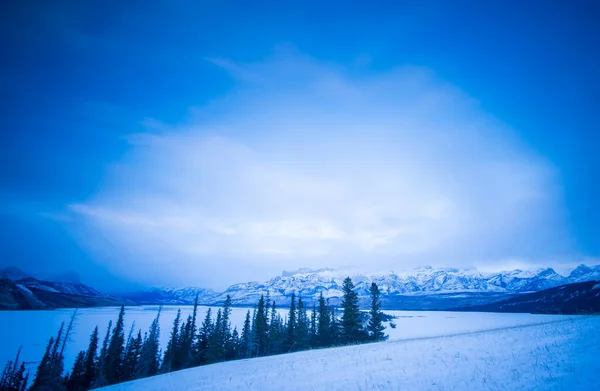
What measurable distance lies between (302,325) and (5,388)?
5755cm

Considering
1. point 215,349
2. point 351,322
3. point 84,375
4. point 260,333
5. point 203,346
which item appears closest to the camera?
point 351,322

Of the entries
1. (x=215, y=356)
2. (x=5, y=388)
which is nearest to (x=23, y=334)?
(x=5, y=388)

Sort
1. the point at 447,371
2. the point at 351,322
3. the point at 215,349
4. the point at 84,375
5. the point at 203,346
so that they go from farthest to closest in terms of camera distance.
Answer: the point at 203,346, the point at 84,375, the point at 215,349, the point at 351,322, the point at 447,371

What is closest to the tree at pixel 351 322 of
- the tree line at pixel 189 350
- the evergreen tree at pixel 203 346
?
the tree line at pixel 189 350

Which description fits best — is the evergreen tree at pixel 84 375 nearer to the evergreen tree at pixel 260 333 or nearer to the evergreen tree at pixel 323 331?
the evergreen tree at pixel 260 333

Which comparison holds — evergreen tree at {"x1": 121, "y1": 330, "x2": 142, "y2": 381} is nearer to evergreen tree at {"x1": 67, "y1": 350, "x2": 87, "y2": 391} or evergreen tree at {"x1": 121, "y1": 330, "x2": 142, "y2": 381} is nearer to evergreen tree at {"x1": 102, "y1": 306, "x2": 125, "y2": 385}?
evergreen tree at {"x1": 102, "y1": 306, "x2": 125, "y2": 385}

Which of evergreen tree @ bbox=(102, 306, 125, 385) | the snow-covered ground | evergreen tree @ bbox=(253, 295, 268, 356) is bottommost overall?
evergreen tree @ bbox=(102, 306, 125, 385)

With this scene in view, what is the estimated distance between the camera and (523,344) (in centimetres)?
1605

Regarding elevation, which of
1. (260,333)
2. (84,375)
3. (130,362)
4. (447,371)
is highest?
(447,371)

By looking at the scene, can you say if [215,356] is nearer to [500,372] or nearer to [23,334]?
[500,372]

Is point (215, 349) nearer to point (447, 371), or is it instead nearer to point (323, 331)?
point (323, 331)

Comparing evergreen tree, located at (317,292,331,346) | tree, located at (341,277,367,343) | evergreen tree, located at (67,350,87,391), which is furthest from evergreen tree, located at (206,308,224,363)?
tree, located at (341,277,367,343)

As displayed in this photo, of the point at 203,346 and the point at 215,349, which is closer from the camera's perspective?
the point at 215,349

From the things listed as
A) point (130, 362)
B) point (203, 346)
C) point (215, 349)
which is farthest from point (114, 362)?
point (215, 349)
